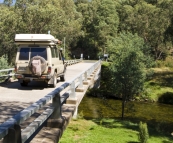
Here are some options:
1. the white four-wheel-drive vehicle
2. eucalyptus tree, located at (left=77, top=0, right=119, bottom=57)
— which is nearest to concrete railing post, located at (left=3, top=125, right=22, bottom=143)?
the white four-wheel-drive vehicle

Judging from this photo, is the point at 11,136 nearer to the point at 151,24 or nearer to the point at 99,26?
the point at 151,24

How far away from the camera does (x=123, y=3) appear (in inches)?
3194

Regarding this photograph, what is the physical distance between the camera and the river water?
24.6 meters

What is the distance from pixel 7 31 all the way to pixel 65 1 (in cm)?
3144

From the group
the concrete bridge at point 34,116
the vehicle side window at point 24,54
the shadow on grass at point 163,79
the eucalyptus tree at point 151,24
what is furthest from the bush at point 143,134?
the eucalyptus tree at point 151,24

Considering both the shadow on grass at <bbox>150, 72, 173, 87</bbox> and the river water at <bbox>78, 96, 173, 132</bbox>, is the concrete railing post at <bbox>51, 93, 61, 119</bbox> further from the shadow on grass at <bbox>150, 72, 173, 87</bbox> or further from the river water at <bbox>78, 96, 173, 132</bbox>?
the shadow on grass at <bbox>150, 72, 173, 87</bbox>

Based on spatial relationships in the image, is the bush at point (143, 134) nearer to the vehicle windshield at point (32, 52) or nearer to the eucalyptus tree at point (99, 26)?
the vehicle windshield at point (32, 52)

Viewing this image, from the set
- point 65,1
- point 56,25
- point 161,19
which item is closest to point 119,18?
point 65,1

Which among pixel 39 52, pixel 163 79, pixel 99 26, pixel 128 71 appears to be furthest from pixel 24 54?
pixel 99 26

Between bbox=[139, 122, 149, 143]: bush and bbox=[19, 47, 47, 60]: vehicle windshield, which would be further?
bbox=[19, 47, 47, 60]: vehicle windshield

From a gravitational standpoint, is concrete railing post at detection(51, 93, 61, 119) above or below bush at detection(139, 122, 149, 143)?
above

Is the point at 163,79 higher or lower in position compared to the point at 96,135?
higher

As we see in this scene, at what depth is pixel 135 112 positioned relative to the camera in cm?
2847

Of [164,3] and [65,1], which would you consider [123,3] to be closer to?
[65,1]
